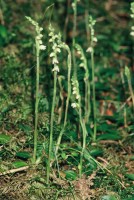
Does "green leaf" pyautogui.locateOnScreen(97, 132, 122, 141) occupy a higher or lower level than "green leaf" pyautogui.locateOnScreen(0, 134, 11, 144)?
lower

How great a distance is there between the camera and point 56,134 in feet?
8.84

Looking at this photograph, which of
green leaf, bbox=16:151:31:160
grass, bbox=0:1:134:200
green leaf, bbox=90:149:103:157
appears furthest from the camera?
green leaf, bbox=90:149:103:157

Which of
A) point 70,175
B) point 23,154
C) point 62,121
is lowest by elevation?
point 70,175

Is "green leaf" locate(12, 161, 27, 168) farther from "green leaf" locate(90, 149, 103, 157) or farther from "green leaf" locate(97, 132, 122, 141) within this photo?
"green leaf" locate(97, 132, 122, 141)

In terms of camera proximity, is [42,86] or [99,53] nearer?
[42,86]

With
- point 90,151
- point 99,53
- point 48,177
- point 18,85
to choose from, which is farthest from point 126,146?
point 99,53

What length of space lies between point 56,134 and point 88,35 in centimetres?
149

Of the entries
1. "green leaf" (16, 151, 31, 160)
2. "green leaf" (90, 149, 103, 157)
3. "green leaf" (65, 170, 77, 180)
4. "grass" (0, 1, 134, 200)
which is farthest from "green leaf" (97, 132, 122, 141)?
"green leaf" (16, 151, 31, 160)

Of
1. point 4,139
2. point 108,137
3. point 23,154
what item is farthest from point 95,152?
point 4,139

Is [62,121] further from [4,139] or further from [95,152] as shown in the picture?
[4,139]

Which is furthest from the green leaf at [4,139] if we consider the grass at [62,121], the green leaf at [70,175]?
the green leaf at [70,175]

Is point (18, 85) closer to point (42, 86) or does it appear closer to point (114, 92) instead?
point (42, 86)

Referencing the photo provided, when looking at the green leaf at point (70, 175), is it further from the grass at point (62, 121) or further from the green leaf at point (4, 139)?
the green leaf at point (4, 139)

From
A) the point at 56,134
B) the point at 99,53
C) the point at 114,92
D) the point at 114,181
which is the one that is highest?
the point at 99,53
